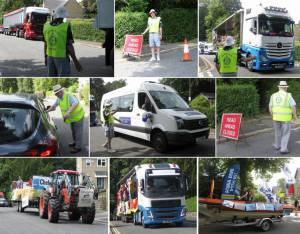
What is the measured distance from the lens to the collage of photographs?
679 cm

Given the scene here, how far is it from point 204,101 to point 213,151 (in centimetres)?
80

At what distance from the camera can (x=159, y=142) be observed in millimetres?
6934

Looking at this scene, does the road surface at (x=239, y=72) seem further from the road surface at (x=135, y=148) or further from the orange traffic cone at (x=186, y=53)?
the road surface at (x=135, y=148)

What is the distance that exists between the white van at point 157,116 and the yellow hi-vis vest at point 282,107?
1145mm

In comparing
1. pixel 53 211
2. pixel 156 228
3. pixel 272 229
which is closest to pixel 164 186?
pixel 156 228

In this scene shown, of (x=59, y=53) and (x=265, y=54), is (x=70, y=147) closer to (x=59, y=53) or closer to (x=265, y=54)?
(x=59, y=53)

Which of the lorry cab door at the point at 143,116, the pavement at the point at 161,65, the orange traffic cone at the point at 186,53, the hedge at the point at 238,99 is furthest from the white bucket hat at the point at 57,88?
the hedge at the point at 238,99

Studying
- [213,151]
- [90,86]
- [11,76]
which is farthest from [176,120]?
[11,76]

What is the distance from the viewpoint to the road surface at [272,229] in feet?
23.9

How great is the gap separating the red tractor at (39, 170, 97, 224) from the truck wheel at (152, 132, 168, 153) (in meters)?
1.22

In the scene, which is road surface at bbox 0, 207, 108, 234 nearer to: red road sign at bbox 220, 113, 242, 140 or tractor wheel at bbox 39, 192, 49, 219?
tractor wheel at bbox 39, 192, 49, 219

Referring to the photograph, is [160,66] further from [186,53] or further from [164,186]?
[164,186]

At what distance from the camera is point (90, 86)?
6977 mm

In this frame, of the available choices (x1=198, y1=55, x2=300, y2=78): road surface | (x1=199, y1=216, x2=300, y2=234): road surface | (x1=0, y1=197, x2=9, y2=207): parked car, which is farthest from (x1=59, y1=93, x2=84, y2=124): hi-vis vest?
(x1=199, y1=216, x2=300, y2=234): road surface
